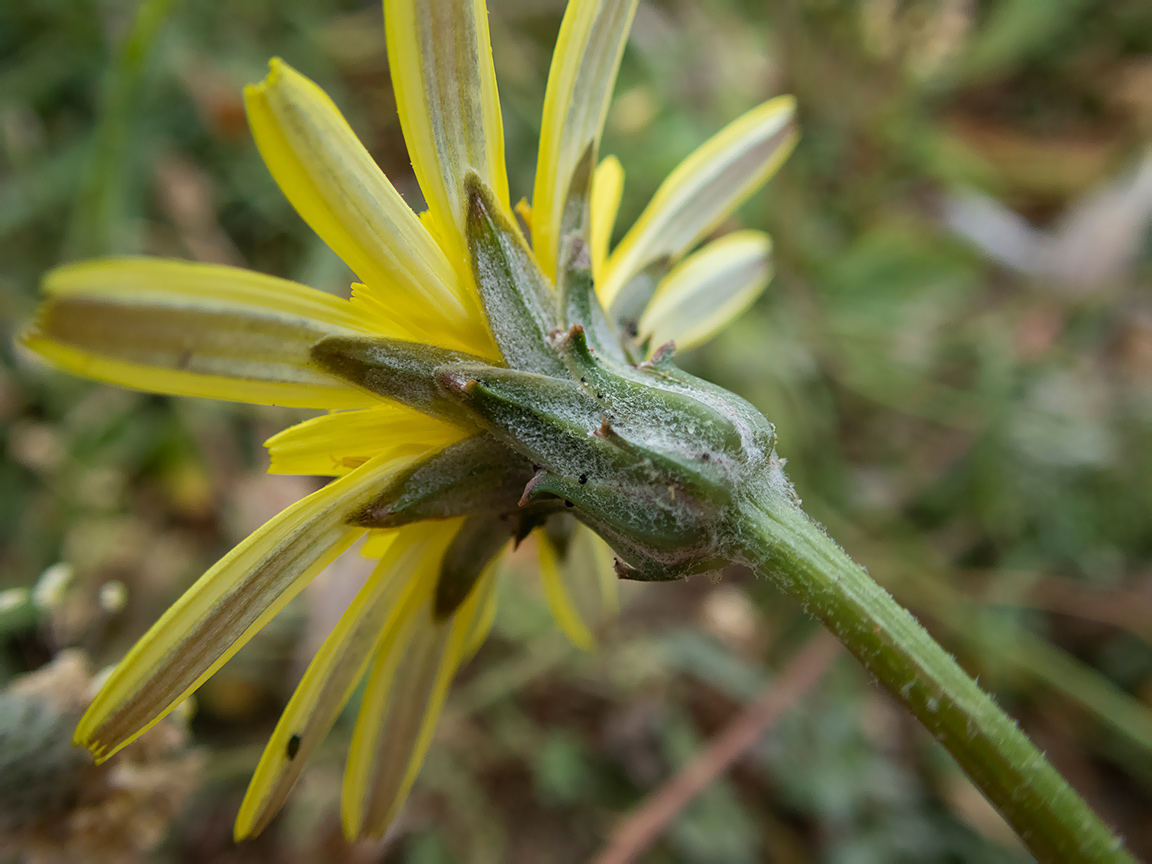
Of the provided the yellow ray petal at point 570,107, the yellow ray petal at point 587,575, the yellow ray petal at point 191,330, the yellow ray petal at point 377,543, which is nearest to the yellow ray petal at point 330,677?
the yellow ray petal at point 377,543

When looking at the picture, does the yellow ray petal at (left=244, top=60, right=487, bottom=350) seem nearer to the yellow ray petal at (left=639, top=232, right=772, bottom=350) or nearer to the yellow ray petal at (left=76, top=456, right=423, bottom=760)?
the yellow ray petal at (left=76, top=456, right=423, bottom=760)

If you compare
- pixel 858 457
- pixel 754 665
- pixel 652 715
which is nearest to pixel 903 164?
pixel 858 457

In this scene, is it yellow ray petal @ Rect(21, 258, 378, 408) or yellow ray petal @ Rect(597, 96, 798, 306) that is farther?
yellow ray petal @ Rect(597, 96, 798, 306)

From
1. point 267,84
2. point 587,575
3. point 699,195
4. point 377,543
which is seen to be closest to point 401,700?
point 377,543

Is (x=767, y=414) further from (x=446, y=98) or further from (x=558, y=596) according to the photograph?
(x=446, y=98)

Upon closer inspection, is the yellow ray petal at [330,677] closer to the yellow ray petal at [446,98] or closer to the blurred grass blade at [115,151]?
the yellow ray petal at [446,98]

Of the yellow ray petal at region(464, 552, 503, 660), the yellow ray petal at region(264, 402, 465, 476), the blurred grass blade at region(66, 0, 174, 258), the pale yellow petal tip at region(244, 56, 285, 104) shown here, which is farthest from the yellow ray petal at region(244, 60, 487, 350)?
the blurred grass blade at region(66, 0, 174, 258)
